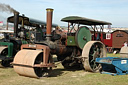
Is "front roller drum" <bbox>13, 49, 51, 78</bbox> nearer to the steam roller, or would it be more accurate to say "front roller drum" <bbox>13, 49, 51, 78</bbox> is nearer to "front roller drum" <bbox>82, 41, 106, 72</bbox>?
the steam roller

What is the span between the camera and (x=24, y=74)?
5.52m

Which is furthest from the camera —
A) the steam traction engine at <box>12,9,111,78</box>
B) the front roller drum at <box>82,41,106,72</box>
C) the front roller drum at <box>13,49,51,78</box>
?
the front roller drum at <box>82,41,106,72</box>

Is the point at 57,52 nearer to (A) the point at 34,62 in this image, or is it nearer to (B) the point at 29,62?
(A) the point at 34,62

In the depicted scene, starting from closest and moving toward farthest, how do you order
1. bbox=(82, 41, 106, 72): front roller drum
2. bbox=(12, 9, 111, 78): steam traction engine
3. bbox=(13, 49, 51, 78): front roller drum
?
bbox=(13, 49, 51, 78): front roller drum
bbox=(12, 9, 111, 78): steam traction engine
bbox=(82, 41, 106, 72): front roller drum

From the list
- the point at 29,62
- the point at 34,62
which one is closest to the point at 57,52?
the point at 34,62

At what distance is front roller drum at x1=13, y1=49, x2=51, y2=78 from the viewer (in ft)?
17.1

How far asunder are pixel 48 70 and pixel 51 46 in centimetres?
78

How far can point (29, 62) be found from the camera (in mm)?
5203

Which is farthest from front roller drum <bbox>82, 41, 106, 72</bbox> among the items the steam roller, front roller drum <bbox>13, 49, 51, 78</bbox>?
front roller drum <bbox>13, 49, 51, 78</bbox>

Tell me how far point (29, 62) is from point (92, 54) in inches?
104

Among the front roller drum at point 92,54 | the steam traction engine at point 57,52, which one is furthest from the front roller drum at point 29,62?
the front roller drum at point 92,54

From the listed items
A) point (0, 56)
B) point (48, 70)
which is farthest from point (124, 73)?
point (0, 56)

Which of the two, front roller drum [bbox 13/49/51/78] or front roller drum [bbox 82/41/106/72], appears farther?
front roller drum [bbox 82/41/106/72]

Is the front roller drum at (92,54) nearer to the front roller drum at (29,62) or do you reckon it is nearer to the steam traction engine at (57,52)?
the steam traction engine at (57,52)
